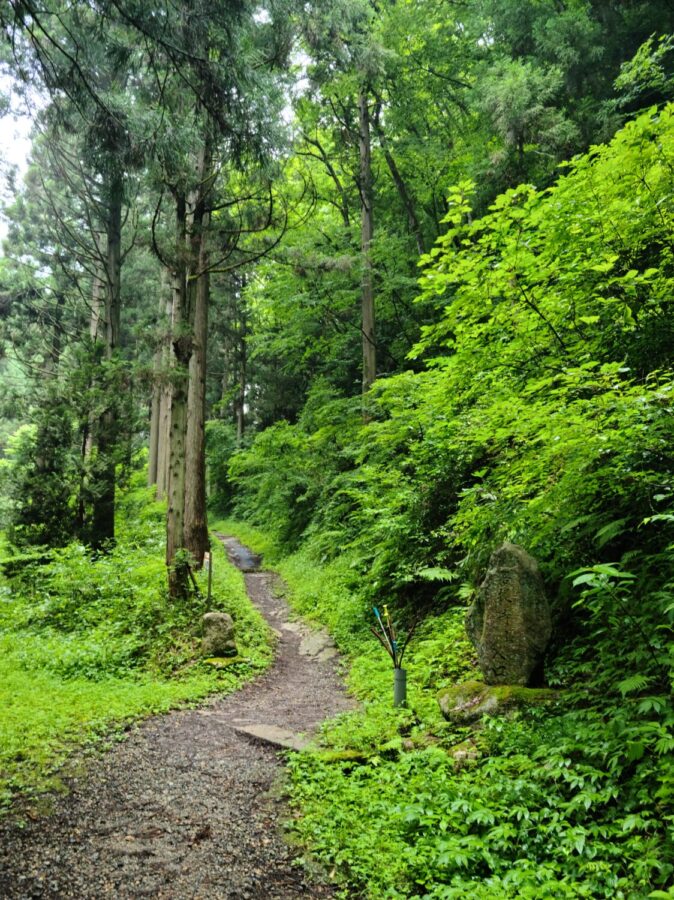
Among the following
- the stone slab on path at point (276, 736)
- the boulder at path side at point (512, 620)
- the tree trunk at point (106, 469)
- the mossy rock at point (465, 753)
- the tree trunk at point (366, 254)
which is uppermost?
the tree trunk at point (366, 254)

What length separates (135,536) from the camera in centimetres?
1379

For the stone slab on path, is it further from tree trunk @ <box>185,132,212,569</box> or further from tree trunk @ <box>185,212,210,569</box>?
tree trunk @ <box>185,212,210,569</box>

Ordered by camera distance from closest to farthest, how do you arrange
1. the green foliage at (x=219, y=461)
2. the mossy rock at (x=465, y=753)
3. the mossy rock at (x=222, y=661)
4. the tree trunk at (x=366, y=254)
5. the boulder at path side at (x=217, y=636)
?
the mossy rock at (x=465, y=753) → the mossy rock at (x=222, y=661) → the boulder at path side at (x=217, y=636) → the tree trunk at (x=366, y=254) → the green foliage at (x=219, y=461)

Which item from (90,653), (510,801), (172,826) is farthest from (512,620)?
(90,653)

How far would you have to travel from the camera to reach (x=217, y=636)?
24.7ft

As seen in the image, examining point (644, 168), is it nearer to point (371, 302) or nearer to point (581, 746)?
point (581, 746)

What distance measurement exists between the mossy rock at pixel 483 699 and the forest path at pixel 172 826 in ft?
5.30

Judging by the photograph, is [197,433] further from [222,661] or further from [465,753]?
[465,753]

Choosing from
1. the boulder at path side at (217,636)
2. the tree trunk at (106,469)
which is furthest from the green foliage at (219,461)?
the boulder at path side at (217,636)

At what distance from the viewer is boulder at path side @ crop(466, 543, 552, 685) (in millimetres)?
4648

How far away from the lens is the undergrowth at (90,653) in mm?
4750

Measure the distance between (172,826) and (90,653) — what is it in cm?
414

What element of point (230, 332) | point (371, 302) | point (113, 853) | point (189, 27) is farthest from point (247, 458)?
point (113, 853)

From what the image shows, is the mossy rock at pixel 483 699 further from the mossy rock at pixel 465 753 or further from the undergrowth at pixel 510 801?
the mossy rock at pixel 465 753
